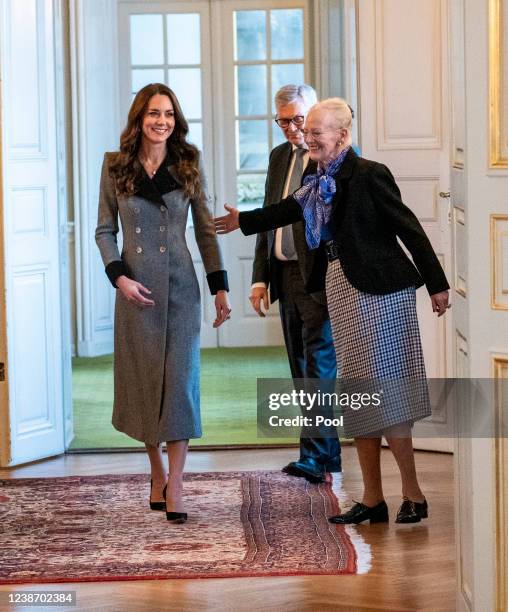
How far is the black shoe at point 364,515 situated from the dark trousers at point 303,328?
71 centimetres

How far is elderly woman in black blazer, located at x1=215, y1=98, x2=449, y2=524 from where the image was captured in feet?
14.1

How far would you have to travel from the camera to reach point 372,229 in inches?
171

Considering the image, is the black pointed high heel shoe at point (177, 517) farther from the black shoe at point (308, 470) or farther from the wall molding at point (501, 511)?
the wall molding at point (501, 511)

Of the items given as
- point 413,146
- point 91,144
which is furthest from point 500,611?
point 91,144

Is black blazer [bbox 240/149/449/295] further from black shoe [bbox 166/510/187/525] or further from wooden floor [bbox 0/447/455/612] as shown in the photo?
black shoe [bbox 166/510/187/525]

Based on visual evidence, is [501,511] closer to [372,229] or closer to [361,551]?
[361,551]

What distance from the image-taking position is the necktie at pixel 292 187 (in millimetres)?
5129

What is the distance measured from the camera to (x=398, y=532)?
14.9 ft

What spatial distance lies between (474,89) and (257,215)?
1.54m

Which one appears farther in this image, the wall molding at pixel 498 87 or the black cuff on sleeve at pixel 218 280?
the black cuff on sleeve at pixel 218 280

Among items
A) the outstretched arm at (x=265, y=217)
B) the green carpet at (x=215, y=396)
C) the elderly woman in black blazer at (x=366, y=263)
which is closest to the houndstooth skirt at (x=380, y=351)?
the elderly woman in black blazer at (x=366, y=263)

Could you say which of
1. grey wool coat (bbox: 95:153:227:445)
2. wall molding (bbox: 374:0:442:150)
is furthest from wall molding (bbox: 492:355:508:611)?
wall molding (bbox: 374:0:442:150)

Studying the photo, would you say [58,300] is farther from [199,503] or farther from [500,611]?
[500,611]

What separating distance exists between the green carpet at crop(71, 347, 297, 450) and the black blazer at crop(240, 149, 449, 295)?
2.01 metres
